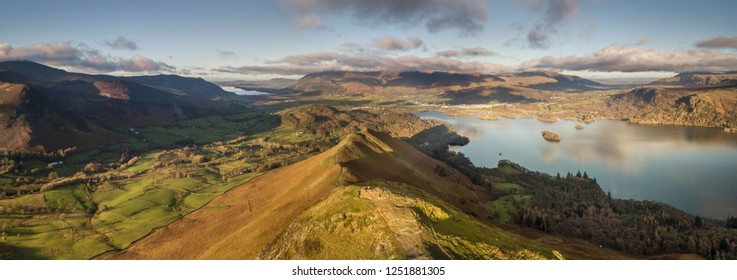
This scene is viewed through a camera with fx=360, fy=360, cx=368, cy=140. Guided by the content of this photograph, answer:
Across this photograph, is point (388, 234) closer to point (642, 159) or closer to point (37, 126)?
point (642, 159)

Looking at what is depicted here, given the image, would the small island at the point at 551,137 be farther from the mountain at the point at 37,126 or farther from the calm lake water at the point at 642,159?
the mountain at the point at 37,126

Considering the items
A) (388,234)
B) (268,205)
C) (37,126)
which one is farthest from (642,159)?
(37,126)

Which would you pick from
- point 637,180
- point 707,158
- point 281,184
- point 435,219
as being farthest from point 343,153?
point 707,158

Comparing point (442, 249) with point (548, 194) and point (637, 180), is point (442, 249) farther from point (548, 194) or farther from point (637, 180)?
point (637, 180)

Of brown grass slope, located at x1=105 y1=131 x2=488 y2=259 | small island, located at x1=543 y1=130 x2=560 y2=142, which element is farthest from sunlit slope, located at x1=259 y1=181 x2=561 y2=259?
small island, located at x1=543 y1=130 x2=560 y2=142

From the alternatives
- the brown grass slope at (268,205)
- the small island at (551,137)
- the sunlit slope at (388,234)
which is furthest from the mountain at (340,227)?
the small island at (551,137)

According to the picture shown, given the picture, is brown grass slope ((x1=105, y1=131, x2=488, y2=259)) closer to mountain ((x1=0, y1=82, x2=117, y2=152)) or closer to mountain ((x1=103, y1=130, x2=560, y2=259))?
mountain ((x1=103, y1=130, x2=560, y2=259))
